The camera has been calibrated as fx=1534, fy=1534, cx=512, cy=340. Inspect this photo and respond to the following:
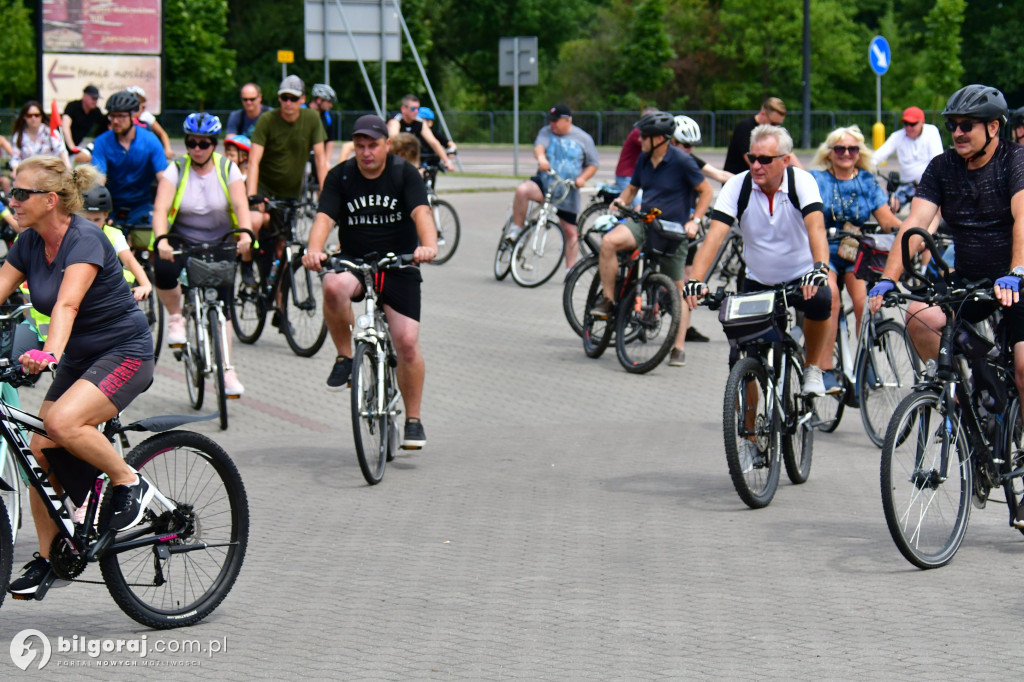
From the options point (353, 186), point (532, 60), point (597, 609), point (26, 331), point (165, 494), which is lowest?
point (597, 609)

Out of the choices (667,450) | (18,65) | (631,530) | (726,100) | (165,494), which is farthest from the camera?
(726,100)

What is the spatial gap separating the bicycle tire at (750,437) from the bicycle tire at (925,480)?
1.08 metres

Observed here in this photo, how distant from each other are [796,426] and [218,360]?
359 centimetres

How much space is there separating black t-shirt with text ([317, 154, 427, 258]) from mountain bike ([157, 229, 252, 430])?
4.41ft

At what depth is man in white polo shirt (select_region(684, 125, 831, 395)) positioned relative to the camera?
25.1 ft

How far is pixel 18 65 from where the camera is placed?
53750mm

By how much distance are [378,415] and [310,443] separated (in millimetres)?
1158

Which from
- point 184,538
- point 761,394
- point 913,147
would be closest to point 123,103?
point 761,394

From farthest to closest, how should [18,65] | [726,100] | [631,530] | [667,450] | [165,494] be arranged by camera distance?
[726,100], [18,65], [667,450], [631,530], [165,494]

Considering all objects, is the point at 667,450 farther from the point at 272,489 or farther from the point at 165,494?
the point at 165,494

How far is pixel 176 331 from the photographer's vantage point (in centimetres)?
977

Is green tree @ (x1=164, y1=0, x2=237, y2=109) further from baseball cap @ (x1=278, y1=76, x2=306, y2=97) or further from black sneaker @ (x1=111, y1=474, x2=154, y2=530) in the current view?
black sneaker @ (x1=111, y1=474, x2=154, y2=530)

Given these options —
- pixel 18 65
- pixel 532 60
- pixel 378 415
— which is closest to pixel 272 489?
pixel 378 415

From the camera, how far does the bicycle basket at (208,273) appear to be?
9438mm
